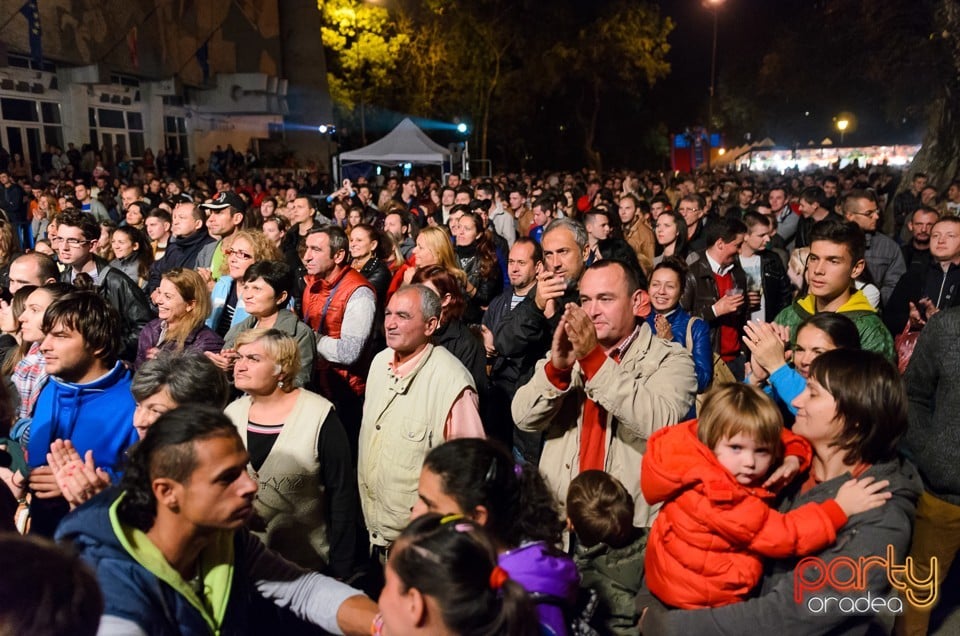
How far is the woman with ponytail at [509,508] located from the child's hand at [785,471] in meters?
0.81

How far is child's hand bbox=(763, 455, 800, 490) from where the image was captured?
272 cm

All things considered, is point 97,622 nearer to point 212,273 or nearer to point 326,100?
point 212,273

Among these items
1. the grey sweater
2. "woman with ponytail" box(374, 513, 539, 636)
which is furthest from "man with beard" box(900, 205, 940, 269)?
"woman with ponytail" box(374, 513, 539, 636)

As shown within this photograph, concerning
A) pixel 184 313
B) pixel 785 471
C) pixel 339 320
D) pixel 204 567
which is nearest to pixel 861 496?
pixel 785 471

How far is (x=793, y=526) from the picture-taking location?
2521 mm

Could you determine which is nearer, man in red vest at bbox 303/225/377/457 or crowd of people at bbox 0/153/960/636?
crowd of people at bbox 0/153/960/636

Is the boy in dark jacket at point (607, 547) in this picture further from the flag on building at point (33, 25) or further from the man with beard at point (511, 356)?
the flag on building at point (33, 25)

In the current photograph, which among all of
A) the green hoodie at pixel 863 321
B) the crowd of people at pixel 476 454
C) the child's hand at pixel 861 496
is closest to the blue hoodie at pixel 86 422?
the crowd of people at pixel 476 454

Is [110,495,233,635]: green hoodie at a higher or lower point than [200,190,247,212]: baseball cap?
lower

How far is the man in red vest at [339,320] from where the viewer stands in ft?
17.3

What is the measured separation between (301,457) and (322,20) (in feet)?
143

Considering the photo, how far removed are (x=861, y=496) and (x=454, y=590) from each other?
4.97 ft

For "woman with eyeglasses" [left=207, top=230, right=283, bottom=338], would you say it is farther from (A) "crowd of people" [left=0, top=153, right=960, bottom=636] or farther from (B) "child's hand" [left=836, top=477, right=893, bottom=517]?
(B) "child's hand" [left=836, top=477, right=893, bottom=517]

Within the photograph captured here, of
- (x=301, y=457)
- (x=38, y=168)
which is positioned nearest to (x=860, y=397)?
(x=301, y=457)
